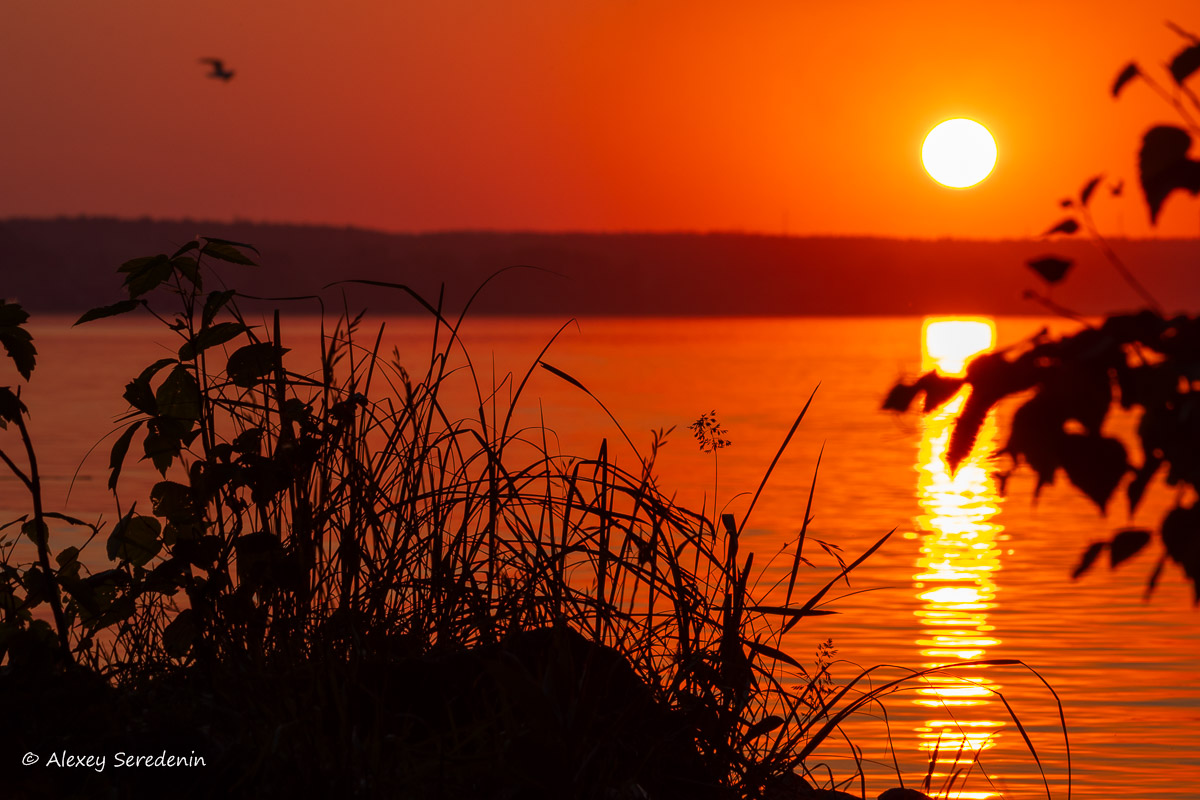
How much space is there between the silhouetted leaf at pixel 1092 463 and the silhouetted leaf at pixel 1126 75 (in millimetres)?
442

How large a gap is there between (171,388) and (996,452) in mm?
2314

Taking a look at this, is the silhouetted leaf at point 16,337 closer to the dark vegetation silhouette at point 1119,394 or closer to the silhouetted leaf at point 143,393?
the silhouetted leaf at point 143,393

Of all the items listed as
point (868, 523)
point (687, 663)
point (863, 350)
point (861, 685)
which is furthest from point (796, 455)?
point (863, 350)

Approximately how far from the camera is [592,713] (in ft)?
10.3

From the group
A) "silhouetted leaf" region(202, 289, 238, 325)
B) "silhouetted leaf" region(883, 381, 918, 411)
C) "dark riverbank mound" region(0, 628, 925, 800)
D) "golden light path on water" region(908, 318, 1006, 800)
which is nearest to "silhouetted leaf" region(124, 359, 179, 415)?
"silhouetted leaf" region(202, 289, 238, 325)

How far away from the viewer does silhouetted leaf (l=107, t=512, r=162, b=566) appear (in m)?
3.64

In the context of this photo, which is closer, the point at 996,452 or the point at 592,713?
the point at 996,452

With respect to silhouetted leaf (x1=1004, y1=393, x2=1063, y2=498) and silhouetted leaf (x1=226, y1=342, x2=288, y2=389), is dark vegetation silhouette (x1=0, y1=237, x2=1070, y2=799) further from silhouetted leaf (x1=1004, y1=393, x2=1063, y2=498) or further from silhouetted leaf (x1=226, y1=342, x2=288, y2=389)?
silhouetted leaf (x1=1004, y1=393, x2=1063, y2=498)

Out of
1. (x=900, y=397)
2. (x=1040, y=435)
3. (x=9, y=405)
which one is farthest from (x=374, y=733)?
(x=1040, y=435)

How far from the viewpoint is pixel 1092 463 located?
1.58 metres

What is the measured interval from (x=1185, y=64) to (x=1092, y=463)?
487 millimetres

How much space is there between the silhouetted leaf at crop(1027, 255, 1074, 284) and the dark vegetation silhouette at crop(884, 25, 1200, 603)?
0.05 meters

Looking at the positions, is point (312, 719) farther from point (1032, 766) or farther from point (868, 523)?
point (868, 523)

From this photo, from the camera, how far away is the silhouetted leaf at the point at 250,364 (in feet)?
11.4
